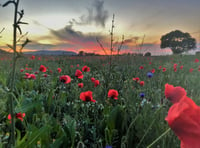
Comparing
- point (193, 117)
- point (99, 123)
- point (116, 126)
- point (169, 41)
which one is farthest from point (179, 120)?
point (169, 41)

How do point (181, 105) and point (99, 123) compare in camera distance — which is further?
point (99, 123)

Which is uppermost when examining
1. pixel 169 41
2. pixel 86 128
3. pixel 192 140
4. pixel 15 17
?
pixel 169 41

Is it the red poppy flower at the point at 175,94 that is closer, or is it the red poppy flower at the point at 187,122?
the red poppy flower at the point at 187,122

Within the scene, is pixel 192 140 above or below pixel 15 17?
below

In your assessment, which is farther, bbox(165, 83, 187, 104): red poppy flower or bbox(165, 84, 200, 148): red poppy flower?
bbox(165, 83, 187, 104): red poppy flower

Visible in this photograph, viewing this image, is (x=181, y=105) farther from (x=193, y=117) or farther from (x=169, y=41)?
(x=169, y=41)

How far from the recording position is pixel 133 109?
5.98 feet

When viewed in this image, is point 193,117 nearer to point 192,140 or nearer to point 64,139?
point 192,140

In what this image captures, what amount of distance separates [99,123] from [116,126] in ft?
0.65

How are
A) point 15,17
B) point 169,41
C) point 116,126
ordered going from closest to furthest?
point 15,17
point 116,126
point 169,41

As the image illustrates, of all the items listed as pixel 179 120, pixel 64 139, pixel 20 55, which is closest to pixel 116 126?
pixel 64 139

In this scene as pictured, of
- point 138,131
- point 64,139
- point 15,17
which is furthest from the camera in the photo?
point 138,131

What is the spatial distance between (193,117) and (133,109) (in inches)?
57.8

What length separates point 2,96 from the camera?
74.2 inches
